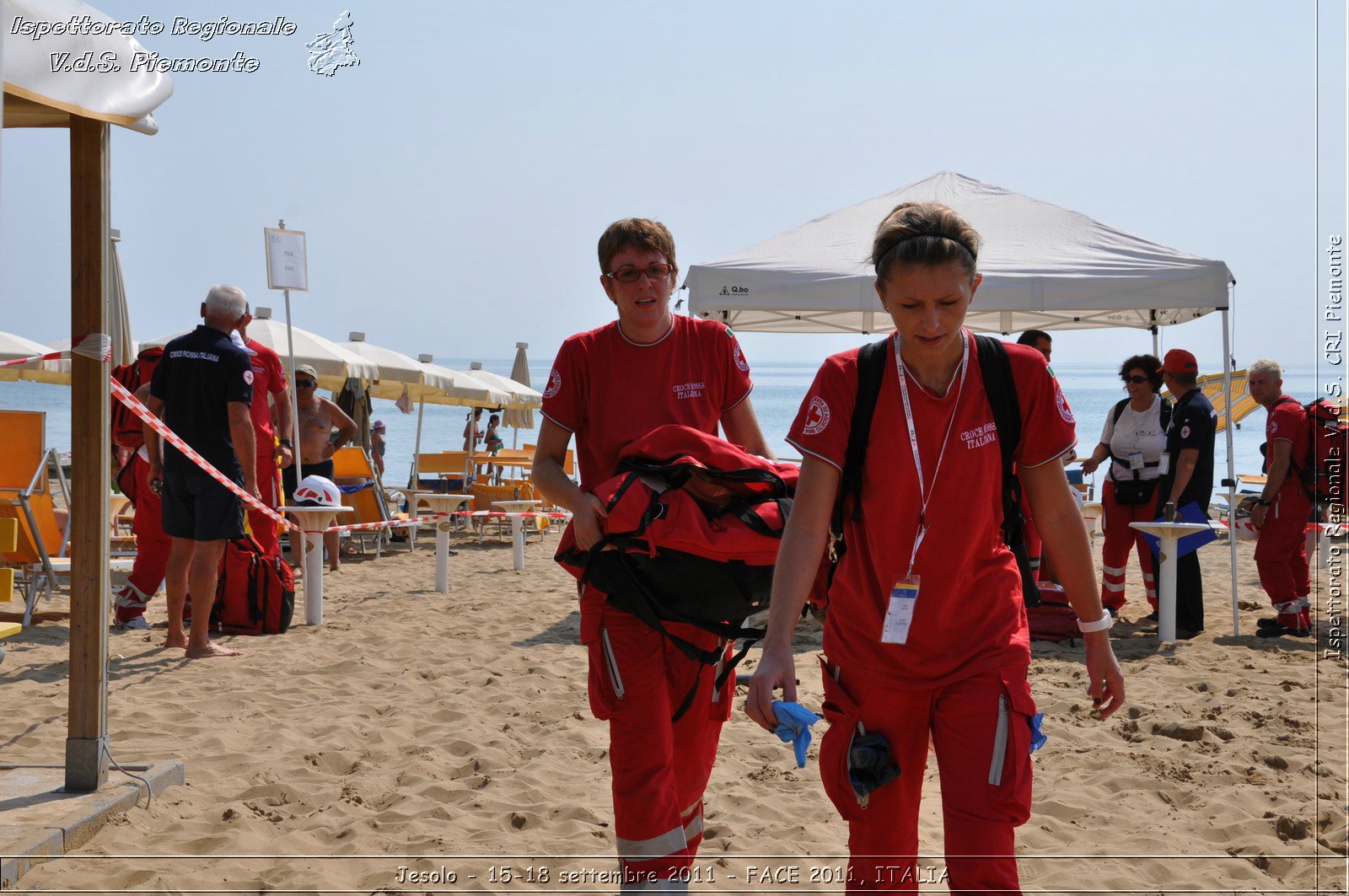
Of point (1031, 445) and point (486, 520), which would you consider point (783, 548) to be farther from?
point (486, 520)

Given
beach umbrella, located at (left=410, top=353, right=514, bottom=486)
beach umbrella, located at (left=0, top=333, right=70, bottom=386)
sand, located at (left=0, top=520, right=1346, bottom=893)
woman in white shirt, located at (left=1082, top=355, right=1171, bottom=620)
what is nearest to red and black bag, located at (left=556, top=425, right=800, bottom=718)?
sand, located at (left=0, top=520, right=1346, bottom=893)

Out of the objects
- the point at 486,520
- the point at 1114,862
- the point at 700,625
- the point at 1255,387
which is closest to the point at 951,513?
the point at 700,625

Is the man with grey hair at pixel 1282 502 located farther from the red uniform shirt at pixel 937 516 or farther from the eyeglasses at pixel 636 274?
the red uniform shirt at pixel 937 516

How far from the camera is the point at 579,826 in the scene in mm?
4055

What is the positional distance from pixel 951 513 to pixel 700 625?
2.75 ft

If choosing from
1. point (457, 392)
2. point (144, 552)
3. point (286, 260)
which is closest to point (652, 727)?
point (144, 552)

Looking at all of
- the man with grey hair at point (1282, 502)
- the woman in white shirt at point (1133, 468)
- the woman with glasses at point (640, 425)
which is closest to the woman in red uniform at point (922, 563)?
the woman with glasses at point (640, 425)

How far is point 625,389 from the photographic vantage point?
3.19 m

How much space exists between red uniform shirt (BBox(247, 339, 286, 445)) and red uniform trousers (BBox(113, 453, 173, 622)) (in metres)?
0.90

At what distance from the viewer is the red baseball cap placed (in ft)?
27.0

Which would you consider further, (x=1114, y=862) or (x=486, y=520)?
(x=486, y=520)

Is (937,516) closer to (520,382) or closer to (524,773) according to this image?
(524,773)

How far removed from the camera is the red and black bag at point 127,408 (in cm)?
779

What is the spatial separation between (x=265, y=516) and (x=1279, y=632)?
7353mm
